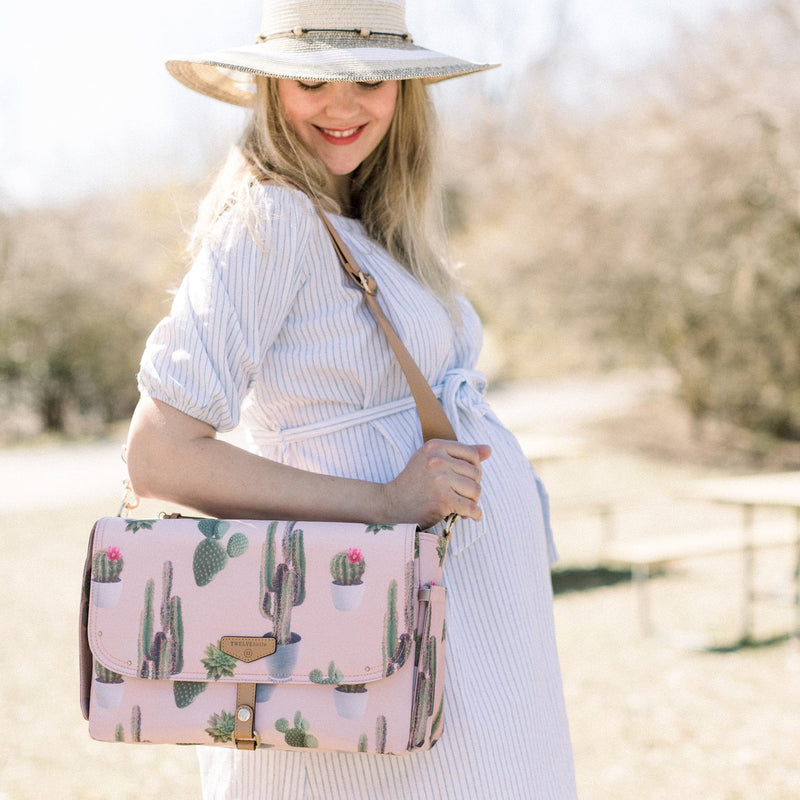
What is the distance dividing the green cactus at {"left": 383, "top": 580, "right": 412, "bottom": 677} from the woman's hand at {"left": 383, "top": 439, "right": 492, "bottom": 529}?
112 mm

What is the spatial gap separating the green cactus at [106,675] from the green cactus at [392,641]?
371 mm

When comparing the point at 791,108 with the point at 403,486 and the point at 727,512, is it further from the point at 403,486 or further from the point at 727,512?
the point at 403,486

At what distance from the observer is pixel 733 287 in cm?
996

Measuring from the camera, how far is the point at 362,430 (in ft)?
4.97

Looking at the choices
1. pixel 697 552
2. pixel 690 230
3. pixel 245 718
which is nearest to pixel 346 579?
pixel 245 718

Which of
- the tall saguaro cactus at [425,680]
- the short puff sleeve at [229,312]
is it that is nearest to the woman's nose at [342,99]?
the short puff sleeve at [229,312]

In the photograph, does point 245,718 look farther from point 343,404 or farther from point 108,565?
point 343,404

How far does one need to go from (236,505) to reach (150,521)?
12cm

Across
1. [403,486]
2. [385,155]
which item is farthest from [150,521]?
[385,155]

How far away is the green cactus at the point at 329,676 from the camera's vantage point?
132cm

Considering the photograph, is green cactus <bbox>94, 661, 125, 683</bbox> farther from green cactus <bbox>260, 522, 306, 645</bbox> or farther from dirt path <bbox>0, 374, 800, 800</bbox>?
dirt path <bbox>0, 374, 800, 800</bbox>

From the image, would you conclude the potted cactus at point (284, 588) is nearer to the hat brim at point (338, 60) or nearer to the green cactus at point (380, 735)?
the green cactus at point (380, 735)

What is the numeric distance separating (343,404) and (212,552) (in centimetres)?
31

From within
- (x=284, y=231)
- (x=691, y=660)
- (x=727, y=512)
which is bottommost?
(x=727, y=512)
